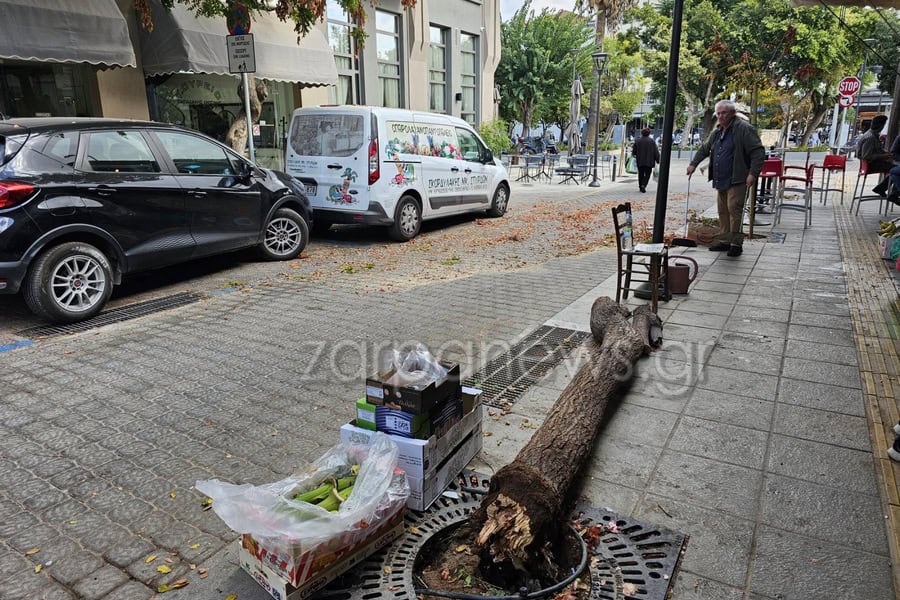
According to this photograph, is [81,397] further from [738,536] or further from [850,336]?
[850,336]

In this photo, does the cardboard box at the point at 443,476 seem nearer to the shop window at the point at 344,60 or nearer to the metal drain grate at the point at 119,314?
the metal drain grate at the point at 119,314

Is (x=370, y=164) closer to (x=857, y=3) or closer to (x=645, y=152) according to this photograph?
(x=857, y=3)

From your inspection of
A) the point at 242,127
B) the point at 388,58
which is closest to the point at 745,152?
the point at 242,127

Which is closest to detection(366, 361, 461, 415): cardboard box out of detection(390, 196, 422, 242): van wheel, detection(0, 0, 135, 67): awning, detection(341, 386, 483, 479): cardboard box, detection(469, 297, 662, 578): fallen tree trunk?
detection(341, 386, 483, 479): cardboard box

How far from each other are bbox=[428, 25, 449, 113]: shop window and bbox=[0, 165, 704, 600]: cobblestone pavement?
13.9 metres

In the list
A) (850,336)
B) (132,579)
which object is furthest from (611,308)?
(132,579)

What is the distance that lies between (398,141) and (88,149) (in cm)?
476

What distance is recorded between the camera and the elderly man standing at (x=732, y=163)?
8.17m

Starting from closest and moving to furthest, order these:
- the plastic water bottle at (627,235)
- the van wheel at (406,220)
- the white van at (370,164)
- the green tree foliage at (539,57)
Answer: the plastic water bottle at (627,235) < the white van at (370,164) < the van wheel at (406,220) < the green tree foliage at (539,57)


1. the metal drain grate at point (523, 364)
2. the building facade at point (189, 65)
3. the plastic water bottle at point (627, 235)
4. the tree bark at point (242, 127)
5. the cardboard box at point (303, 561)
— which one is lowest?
the metal drain grate at point (523, 364)

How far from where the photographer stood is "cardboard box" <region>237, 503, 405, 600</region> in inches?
90.7

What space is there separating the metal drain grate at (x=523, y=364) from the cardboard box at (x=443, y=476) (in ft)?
2.51

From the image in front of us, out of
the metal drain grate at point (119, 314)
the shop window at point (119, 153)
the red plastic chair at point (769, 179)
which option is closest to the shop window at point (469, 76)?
the red plastic chair at point (769, 179)

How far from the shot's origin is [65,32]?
905cm
